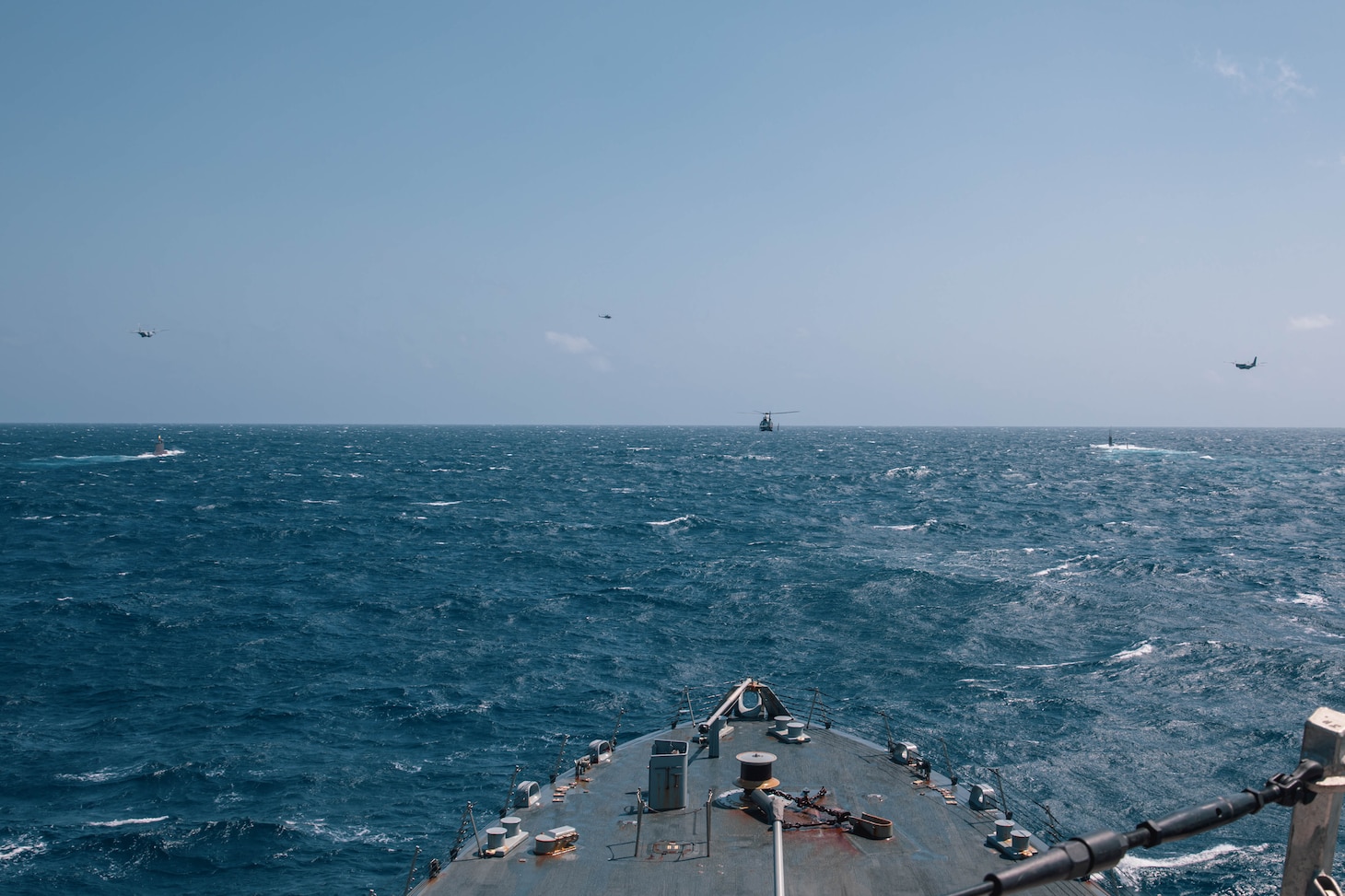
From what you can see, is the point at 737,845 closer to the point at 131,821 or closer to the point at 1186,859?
the point at 1186,859

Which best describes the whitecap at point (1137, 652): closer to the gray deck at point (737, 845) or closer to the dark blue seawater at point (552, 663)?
the dark blue seawater at point (552, 663)

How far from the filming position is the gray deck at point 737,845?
20250mm

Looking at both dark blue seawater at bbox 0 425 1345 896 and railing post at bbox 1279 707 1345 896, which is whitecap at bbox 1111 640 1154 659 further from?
railing post at bbox 1279 707 1345 896

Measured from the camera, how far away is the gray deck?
20250mm

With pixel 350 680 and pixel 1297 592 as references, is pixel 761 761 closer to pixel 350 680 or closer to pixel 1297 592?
pixel 350 680

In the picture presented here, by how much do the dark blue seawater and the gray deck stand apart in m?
9.37

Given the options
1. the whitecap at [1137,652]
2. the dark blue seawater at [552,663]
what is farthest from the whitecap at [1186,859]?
the whitecap at [1137,652]

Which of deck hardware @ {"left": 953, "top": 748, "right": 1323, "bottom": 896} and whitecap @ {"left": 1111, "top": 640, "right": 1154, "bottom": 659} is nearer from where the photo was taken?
deck hardware @ {"left": 953, "top": 748, "right": 1323, "bottom": 896}

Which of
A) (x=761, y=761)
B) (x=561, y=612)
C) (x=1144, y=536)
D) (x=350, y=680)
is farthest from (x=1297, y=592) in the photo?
(x=350, y=680)

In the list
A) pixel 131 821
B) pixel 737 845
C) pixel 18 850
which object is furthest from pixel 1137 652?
pixel 18 850

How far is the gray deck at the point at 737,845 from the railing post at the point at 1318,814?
12600 millimetres

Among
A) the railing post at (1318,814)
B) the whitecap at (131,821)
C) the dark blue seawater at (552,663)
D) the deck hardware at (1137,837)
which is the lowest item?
the whitecap at (131,821)

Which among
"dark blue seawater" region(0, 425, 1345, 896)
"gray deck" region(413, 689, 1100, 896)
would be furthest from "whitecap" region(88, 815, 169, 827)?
"gray deck" region(413, 689, 1100, 896)

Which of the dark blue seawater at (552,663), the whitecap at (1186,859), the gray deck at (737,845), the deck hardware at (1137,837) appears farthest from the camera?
the dark blue seawater at (552,663)
